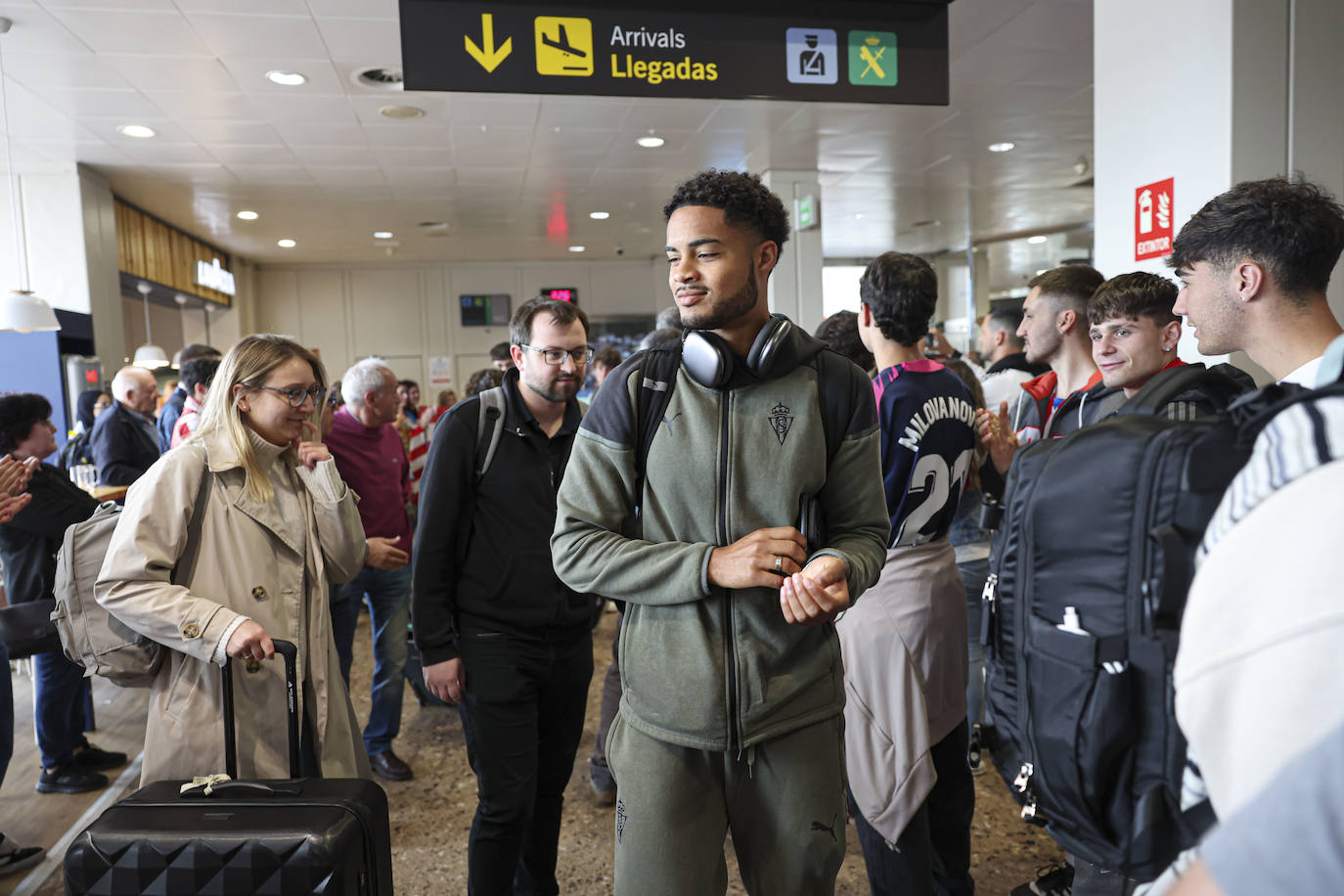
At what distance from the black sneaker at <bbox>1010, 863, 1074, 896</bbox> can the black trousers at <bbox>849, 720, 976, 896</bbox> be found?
12.5 inches

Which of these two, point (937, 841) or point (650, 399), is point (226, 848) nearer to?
point (650, 399)

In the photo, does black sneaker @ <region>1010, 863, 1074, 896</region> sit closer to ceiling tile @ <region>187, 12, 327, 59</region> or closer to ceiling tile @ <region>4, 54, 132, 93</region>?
ceiling tile @ <region>187, 12, 327, 59</region>

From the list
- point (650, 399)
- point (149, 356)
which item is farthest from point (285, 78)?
point (650, 399)

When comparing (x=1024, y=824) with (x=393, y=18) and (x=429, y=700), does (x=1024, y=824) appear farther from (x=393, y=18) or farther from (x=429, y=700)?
(x=393, y=18)

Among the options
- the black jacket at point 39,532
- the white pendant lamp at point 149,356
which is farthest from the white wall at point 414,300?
the black jacket at point 39,532

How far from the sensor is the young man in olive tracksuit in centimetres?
140

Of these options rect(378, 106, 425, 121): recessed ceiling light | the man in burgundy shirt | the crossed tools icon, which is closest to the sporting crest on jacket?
the crossed tools icon

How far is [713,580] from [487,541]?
1006 mm

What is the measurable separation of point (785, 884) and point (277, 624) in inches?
50.9

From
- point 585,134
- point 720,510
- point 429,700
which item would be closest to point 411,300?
point 585,134

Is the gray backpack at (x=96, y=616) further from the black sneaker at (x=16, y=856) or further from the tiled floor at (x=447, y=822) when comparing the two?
the black sneaker at (x=16, y=856)

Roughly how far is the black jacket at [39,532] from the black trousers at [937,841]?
300 cm

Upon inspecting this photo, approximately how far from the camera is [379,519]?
3.67 meters

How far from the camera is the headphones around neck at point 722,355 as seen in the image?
1.42 m
